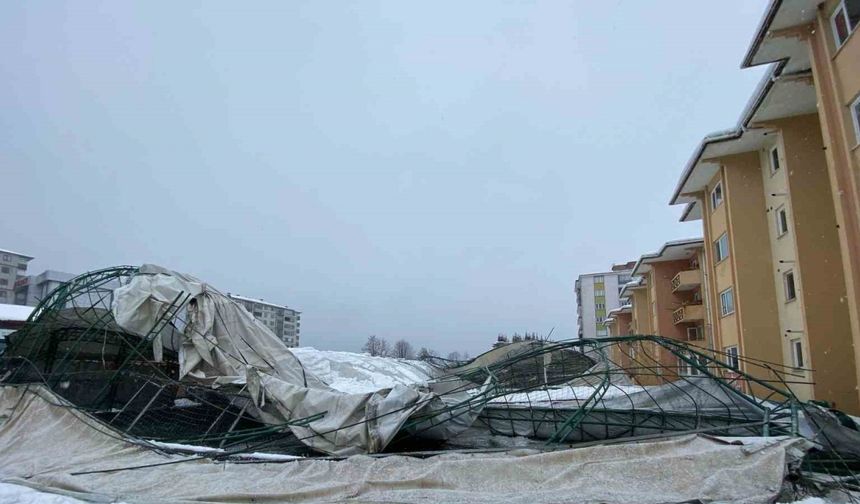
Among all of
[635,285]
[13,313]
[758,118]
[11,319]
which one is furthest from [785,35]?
[13,313]

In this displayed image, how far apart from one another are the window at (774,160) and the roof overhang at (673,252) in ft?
28.4

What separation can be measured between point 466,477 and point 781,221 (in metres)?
14.7

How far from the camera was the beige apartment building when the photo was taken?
1005 centimetres

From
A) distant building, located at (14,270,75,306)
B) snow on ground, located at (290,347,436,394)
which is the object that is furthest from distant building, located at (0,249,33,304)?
snow on ground, located at (290,347,436,394)

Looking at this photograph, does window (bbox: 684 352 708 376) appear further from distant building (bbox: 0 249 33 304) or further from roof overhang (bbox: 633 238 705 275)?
distant building (bbox: 0 249 33 304)

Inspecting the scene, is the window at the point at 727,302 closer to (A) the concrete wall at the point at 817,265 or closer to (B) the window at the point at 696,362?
(A) the concrete wall at the point at 817,265

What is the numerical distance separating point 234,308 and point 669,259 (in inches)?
974

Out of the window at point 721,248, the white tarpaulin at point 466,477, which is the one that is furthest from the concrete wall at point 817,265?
the white tarpaulin at point 466,477

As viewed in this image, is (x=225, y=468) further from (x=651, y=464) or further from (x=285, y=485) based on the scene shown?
(x=651, y=464)

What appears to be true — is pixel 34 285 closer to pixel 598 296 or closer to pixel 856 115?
pixel 598 296

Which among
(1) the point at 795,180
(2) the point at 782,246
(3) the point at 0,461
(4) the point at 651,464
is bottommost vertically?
(3) the point at 0,461

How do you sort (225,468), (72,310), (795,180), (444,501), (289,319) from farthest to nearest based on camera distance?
1. (289,319)
2. (795,180)
3. (72,310)
4. (225,468)
5. (444,501)

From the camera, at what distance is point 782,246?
1573cm

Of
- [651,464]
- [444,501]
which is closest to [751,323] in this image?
[651,464]
